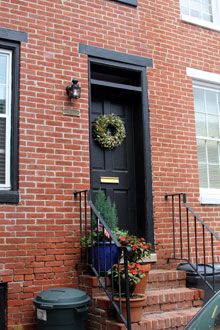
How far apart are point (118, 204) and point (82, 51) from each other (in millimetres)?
2333

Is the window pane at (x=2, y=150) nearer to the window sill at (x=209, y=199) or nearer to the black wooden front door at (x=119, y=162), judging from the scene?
the black wooden front door at (x=119, y=162)

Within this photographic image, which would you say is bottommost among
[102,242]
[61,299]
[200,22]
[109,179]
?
[61,299]

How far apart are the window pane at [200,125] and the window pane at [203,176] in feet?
1.88

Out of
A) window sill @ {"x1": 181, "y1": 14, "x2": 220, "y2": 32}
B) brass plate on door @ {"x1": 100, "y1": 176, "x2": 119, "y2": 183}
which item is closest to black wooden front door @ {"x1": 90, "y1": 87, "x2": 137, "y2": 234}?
brass plate on door @ {"x1": 100, "y1": 176, "x2": 119, "y2": 183}

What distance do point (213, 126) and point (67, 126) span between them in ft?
9.57

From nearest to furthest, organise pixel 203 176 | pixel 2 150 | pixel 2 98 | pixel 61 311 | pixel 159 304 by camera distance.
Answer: pixel 61 311 < pixel 159 304 < pixel 2 150 < pixel 2 98 < pixel 203 176

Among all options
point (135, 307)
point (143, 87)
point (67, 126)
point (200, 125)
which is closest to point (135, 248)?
point (135, 307)

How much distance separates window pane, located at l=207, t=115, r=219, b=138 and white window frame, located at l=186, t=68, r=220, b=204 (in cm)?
59

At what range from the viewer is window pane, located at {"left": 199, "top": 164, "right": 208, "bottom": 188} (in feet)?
23.7

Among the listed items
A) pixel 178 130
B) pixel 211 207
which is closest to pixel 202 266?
pixel 211 207

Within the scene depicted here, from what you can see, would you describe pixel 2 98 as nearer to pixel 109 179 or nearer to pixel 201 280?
pixel 109 179

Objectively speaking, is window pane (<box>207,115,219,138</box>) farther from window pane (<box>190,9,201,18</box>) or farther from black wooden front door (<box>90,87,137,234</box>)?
window pane (<box>190,9,201,18</box>)

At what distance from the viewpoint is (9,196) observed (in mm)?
5316

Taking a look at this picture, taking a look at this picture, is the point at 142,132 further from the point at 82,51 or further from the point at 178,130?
the point at 82,51
